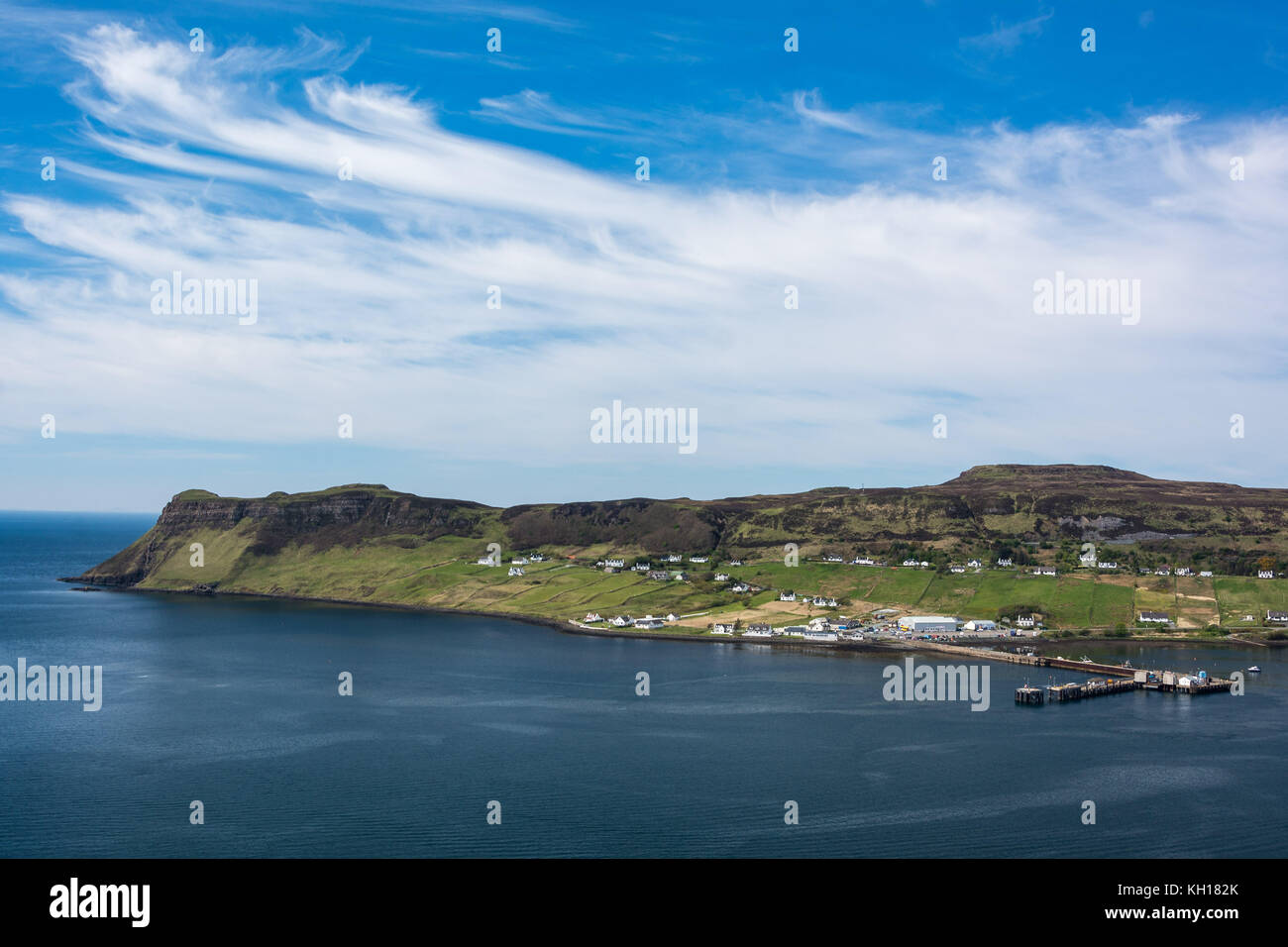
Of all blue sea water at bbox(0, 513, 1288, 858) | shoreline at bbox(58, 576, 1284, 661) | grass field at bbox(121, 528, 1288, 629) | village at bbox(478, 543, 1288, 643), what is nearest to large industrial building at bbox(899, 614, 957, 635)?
village at bbox(478, 543, 1288, 643)

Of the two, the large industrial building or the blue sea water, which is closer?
the blue sea water

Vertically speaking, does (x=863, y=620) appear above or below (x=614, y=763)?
below

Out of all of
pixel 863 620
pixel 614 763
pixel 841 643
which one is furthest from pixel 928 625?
pixel 614 763

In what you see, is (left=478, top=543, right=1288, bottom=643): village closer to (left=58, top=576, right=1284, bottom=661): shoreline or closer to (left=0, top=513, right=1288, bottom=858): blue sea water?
(left=58, top=576, right=1284, bottom=661): shoreline

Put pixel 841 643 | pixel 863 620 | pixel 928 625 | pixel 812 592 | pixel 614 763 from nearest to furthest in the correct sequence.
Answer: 1. pixel 614 763
2. pixel 841 643
3. pixel 928 625
4. pixel 863 620
5. pixel 812 592

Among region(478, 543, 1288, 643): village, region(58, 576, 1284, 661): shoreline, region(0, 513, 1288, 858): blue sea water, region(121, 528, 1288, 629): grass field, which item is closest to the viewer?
region(0, 513, 1288, 858): blue sea water

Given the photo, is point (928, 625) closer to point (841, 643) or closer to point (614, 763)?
point (841, 643)

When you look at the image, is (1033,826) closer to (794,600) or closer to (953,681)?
(953,681)

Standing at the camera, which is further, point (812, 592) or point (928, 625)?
point (812, 592)
